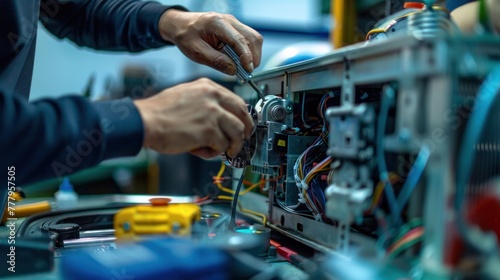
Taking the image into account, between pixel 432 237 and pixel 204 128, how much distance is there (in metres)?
0.41

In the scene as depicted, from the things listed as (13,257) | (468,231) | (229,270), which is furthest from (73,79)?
(468,231)

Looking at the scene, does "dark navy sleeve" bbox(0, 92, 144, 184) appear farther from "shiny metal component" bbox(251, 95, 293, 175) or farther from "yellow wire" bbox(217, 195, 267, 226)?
"yellow wire" bbox(217, 195, 267, 226)

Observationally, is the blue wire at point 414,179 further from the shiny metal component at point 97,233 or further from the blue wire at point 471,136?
the shiny metal component at point 97,233

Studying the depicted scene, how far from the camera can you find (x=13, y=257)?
87 cm

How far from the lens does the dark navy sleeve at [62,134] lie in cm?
66

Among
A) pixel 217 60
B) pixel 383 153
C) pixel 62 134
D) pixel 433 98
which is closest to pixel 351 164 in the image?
pixel 383 153

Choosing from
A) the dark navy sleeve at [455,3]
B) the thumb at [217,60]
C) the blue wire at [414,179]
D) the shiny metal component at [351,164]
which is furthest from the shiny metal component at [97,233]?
the dark navy sleeve at [455,3]

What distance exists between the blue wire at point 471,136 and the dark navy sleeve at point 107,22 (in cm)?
96

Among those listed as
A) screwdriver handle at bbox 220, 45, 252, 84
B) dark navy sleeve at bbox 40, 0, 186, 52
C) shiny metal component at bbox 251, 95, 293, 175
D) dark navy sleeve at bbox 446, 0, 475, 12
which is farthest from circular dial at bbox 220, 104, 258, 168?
dark navy sleeve at bbox 446, 0, 475, 12

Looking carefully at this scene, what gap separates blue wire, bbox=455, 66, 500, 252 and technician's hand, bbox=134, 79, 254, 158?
15.2 inches

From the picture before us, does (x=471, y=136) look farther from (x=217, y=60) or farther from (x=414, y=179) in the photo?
(x=217, y=60)

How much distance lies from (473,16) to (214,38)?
649mm

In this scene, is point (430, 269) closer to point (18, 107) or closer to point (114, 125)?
point (114, 125)

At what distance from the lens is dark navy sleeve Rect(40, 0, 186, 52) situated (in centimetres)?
137
